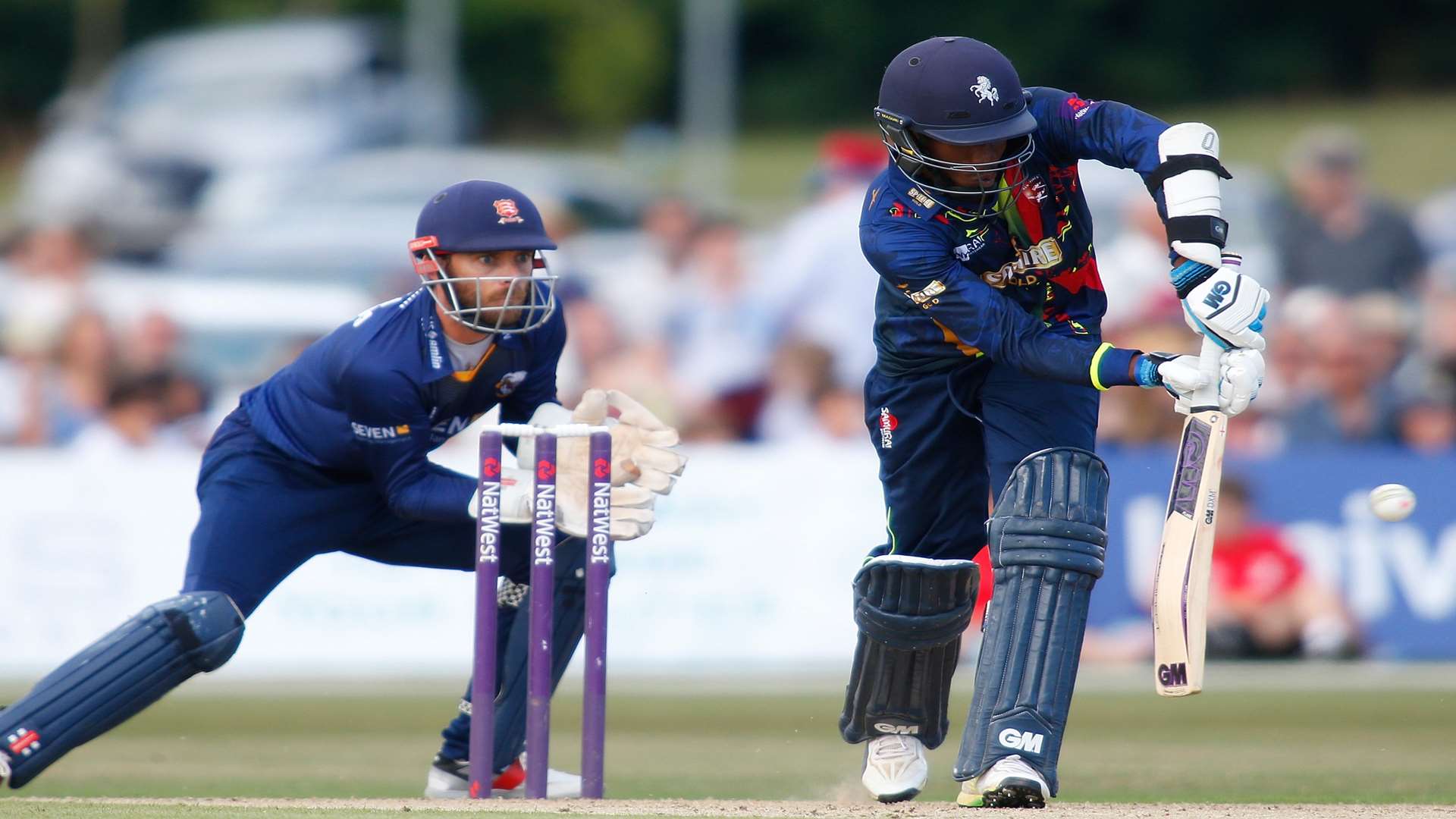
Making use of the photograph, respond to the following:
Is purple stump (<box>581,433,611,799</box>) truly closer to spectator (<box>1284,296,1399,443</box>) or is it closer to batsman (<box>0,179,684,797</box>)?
batsman (<box>0,179,684,797</box>)

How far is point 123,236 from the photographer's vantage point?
20.0 metres

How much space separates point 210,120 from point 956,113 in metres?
19.4

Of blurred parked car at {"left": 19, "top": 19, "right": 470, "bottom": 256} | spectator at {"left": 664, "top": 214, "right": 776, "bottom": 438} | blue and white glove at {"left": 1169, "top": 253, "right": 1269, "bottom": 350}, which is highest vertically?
blurred parked car at {"left": 19, "top": 19, "right": 470, "bottom": 256}

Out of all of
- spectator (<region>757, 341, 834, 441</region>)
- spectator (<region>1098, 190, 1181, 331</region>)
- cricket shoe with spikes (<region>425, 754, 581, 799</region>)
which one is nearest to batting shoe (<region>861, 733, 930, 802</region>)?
cricket shoe with spikes (<region>425, 754, 581, 799</region>)

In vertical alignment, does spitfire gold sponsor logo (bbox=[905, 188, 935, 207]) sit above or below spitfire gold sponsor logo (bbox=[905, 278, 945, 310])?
above

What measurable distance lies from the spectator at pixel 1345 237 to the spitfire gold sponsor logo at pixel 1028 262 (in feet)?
19.1

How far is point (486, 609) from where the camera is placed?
187 inches

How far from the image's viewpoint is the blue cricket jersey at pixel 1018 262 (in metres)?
4.52

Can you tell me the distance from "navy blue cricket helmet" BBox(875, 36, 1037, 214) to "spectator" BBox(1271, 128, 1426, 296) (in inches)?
234

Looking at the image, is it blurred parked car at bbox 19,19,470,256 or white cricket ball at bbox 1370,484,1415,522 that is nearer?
white cricket ball at bbox 1370,484,1415,522

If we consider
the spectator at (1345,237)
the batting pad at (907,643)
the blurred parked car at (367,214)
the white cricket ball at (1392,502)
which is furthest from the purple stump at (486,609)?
the blurred parked car at (367,214)

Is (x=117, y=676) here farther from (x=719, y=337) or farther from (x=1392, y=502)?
(x=719, y=337)

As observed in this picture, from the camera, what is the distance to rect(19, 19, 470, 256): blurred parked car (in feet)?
67.3

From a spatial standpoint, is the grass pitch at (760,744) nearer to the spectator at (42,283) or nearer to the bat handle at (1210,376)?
the bat handle at (1210,376)
